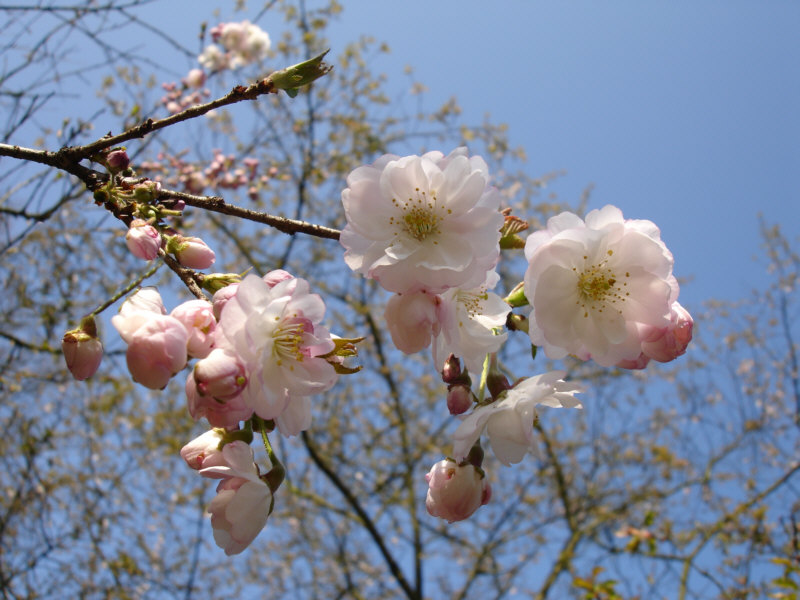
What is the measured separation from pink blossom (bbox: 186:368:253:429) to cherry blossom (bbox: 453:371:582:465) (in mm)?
399

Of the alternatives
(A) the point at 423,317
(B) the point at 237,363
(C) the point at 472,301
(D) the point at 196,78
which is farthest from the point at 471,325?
(D) the point at 196,78

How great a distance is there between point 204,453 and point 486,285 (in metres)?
0.59

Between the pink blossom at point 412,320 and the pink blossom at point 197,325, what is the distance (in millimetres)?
277

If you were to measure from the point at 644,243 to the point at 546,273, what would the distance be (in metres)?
0.18

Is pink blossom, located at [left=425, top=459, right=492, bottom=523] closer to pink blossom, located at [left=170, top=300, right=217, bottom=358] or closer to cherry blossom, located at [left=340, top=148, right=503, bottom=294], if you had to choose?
cherry blossom, located at [left=340, top=148, right=503, bottom=294]

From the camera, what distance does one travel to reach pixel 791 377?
6.03m

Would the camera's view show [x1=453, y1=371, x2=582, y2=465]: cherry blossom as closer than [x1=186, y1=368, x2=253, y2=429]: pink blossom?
No

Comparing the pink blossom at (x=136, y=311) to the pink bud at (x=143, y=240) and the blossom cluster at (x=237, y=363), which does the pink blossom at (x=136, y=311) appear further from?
the pink bud at (x=143, y=240)

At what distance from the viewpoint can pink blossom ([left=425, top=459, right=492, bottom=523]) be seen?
1069 millimetres

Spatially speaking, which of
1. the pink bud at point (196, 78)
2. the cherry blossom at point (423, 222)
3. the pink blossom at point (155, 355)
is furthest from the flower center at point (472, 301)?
the pink bud at point (196, 78)

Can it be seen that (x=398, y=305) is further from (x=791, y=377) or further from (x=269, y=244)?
(x=791, y=377)

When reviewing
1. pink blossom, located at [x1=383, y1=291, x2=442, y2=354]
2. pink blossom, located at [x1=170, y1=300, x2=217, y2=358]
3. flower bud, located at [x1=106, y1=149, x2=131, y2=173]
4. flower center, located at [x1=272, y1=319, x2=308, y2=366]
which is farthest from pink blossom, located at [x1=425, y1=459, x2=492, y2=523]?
flower bud, located at [x1=106, y1=149, x2=131, y2=173]

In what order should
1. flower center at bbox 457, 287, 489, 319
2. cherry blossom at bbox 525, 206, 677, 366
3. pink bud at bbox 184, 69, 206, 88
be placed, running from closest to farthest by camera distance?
1. cherry blossom at bbox 525, 206, 677, 366
2. flower center at bbox 457, 287, 489, 319
3. pink bud at bbox 184, 69, 206, 88

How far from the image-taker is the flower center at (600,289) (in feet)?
3.42
